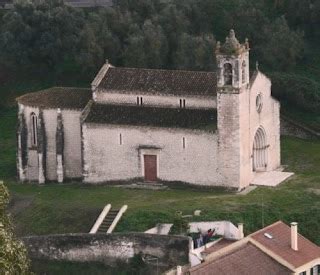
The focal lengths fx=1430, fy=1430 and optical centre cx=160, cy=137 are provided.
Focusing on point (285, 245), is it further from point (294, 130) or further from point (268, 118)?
point (294, 130)

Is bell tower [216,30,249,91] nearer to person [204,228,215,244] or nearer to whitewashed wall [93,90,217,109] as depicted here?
whitewashed wall [93,90,217,109]

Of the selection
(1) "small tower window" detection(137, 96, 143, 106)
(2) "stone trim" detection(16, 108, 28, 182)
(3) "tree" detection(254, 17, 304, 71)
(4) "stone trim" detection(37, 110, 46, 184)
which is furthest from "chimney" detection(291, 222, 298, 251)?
(3) "tree" detection(254, 17, 304, 71)

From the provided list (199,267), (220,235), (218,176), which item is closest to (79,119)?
(218,176)

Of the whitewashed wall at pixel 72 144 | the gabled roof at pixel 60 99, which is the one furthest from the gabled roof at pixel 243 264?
the gabled roof at pixel 60 99

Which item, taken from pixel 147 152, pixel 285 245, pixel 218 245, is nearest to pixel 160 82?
pixel 147 152

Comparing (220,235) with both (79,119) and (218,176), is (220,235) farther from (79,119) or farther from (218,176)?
(79,119)
